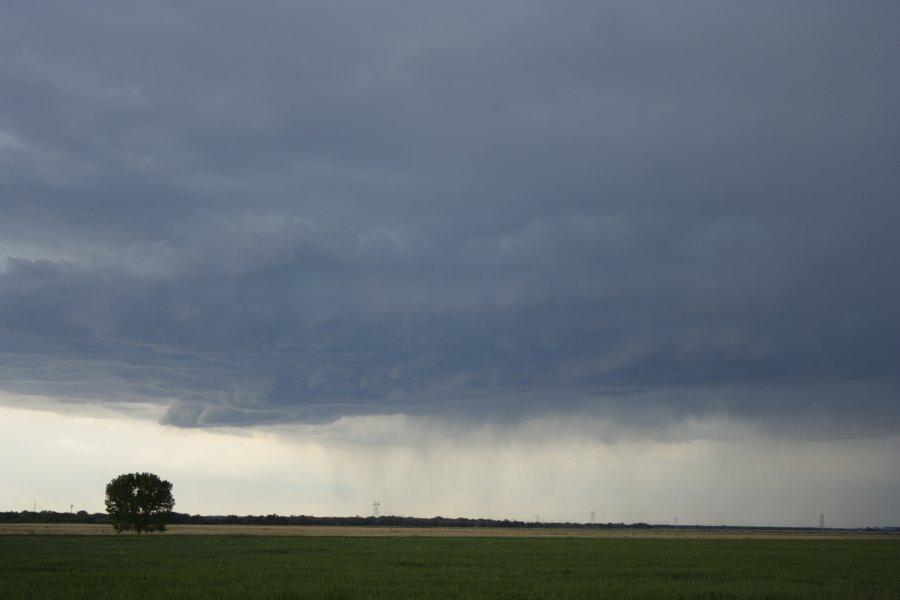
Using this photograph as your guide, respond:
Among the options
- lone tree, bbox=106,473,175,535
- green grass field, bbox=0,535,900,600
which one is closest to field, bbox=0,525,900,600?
green grass field, bbox=0,535,900,600

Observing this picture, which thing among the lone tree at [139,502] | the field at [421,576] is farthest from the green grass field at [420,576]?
the lone tree at [139,502]

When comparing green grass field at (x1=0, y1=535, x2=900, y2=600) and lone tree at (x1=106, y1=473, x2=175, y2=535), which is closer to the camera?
green grass field at (x1=0, y1=535, x2=900, y2=600)

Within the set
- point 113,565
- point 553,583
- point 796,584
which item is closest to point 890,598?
point 796,584

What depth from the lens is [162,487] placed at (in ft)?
412

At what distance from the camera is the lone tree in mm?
122188

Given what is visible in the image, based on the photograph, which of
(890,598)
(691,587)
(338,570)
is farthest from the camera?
(338,570)

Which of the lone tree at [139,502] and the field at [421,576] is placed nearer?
the field at [421,576]

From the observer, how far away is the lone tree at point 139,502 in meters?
122

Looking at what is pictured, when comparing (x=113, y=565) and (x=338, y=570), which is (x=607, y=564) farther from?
(x=113, y=565)

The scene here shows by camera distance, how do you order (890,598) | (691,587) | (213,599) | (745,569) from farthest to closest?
(745,569), (691,587), (890,598), (213,599)

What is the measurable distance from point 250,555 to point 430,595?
1334 inches

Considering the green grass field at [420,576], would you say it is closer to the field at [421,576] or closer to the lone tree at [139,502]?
the field at [421,576]

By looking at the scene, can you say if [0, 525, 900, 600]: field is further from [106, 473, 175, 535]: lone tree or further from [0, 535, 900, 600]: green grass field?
[106, 473, 175, 535]: lone tree

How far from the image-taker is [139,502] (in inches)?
4855
